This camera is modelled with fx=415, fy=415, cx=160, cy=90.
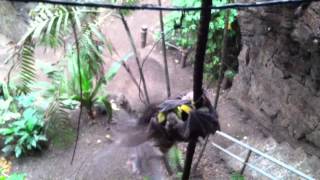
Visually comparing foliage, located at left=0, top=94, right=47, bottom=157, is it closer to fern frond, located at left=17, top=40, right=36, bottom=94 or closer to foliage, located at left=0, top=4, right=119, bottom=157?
foliage, located at left=0, top=4, right=119, bottom=157

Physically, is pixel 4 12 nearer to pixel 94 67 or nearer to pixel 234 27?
pixel 234 27

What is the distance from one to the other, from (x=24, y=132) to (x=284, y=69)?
87.4 inches

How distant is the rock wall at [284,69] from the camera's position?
288 cm

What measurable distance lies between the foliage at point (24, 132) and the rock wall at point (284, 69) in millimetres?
1877

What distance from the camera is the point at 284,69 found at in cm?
326

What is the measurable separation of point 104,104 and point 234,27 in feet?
4.95

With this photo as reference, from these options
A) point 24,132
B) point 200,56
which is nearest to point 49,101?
point 24,132

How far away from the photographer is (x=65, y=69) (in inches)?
145

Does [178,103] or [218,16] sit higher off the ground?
[178,103]

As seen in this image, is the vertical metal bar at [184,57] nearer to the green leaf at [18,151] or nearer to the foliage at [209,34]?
the foliage at [209,34]

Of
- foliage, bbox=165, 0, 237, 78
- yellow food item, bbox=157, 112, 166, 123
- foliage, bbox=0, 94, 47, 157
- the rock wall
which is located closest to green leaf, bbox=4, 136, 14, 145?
foliage, bbox=0, 94, 47, 157

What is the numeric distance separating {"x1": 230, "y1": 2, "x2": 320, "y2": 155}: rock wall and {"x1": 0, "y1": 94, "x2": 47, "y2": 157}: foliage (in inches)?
73.9

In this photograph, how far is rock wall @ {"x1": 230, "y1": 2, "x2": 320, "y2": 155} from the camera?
9.46 ft

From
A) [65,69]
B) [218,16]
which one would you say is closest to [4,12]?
[65,69]
